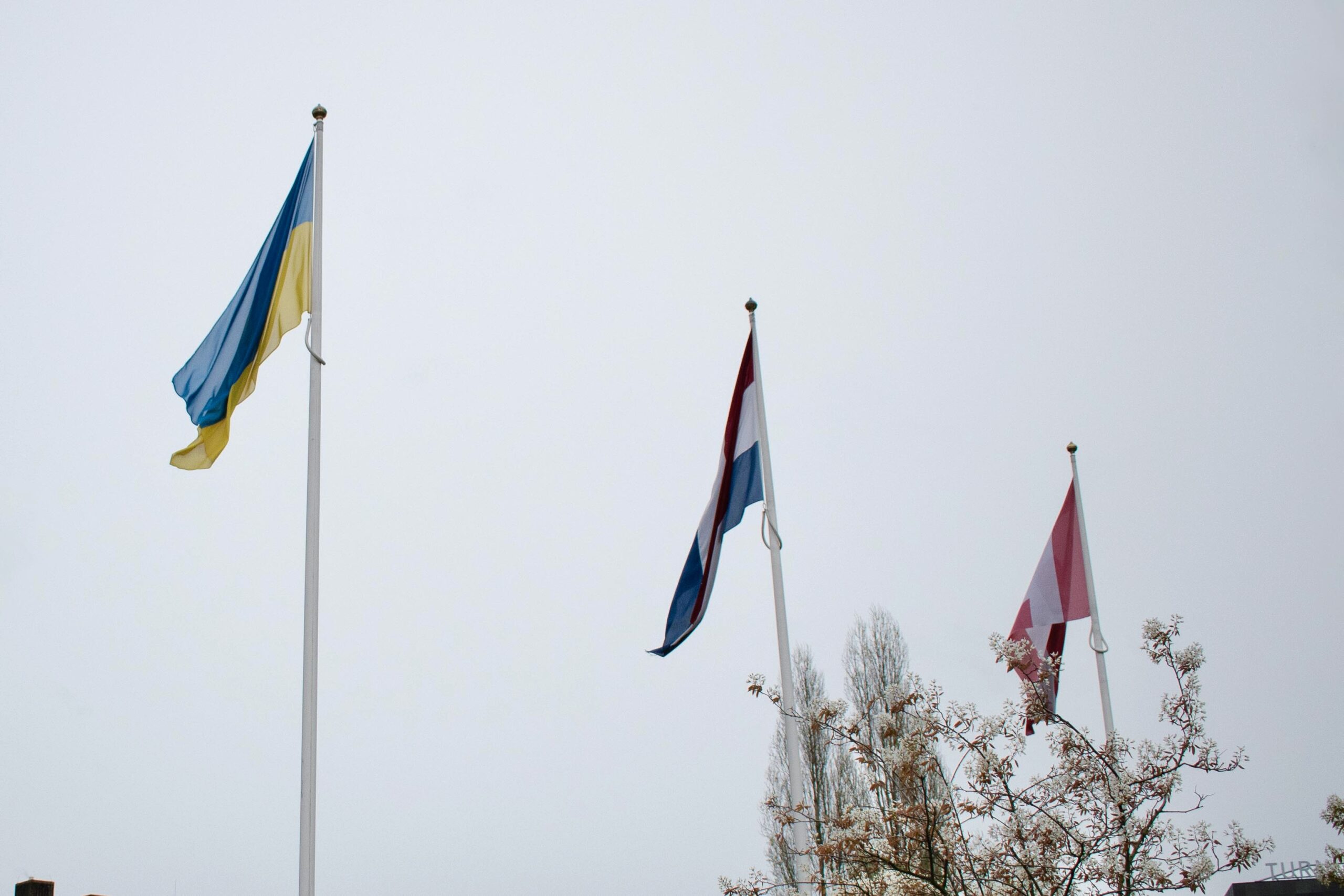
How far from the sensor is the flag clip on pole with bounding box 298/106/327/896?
8.35 meters

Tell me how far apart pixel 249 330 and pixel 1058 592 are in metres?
10.4

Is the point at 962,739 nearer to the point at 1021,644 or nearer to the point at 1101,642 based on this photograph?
the point at 1021,644

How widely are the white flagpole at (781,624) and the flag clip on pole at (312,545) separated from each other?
11.5 ft

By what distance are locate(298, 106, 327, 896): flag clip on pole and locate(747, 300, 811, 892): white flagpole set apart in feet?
11.5

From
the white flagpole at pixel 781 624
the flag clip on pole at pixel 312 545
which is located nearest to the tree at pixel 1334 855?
the white flagpole at pixel 781 624

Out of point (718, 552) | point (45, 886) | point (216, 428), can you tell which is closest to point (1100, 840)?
point (718, 552)

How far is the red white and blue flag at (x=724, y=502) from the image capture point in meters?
11.8

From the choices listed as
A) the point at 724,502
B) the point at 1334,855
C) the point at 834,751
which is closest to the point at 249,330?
the point at 724,502

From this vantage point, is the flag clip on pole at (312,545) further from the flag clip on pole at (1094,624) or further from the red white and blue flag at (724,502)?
the flag clip on pole at (1094,624)

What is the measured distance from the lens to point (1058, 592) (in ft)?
51.1

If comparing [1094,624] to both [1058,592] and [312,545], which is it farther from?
[312,545]

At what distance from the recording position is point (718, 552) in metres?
12.0

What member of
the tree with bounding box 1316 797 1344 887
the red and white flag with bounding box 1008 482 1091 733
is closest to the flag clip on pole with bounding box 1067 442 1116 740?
the red and white flag with bounding box 1008 482 1091 733

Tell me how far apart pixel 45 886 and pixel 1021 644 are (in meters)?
17.6
